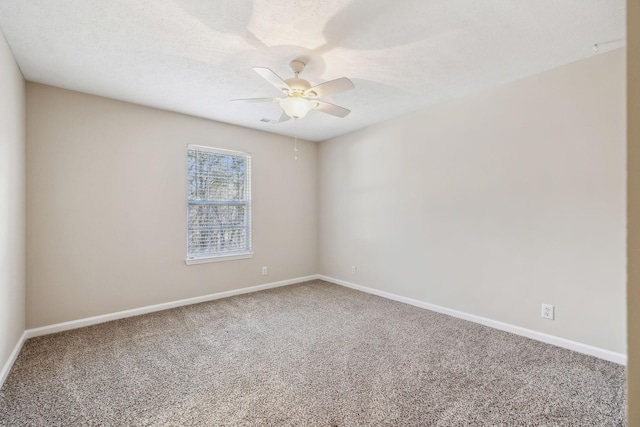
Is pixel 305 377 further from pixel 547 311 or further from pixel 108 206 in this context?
pixel 108 206

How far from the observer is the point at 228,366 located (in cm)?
233

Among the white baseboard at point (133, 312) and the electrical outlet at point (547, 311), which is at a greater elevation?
the electrical outlet at point (547, 311)

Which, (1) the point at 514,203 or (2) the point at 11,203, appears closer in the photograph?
(2) the point at 11,203

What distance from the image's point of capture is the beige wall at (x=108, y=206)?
9.60 ft

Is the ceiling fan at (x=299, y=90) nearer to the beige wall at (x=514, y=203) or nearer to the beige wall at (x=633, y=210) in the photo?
the beige wall at (x=633, y=210)

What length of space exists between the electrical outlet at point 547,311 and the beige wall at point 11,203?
4434mm

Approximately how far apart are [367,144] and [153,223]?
312 centimetres

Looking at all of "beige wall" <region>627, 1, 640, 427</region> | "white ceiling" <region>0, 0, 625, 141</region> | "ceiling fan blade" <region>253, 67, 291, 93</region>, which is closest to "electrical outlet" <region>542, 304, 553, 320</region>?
"beige wall" <region>627, 1, 640, 427</region>

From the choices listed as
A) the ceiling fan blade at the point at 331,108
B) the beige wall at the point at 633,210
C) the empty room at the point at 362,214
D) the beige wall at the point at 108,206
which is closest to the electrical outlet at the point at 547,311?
the empty room at the point at 362,214

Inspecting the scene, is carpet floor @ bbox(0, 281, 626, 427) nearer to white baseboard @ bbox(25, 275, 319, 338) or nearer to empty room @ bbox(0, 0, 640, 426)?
empty room @ bbox(0, 0, 640, 426)

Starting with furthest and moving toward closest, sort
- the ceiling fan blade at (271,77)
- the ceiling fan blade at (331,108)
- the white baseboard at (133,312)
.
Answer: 1. the white baseboard at (133,312)
2. the ceiling fan blade at (331,108)
3. the ceiling fan blade at (271,77)

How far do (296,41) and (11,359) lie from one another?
3349mm

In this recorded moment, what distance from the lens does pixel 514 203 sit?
2.91m

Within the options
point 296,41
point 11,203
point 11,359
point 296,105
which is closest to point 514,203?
point 296,105
